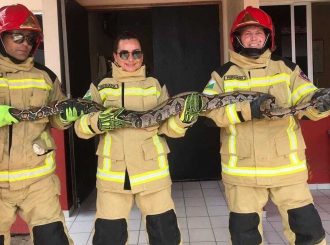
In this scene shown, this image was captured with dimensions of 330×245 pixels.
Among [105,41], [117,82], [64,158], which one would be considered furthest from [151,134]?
[105,41]

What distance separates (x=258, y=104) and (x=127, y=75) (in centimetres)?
99

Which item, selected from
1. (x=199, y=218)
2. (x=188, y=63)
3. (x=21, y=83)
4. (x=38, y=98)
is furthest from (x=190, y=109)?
(x=188, y=63)

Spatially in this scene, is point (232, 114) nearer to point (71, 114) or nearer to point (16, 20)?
point (71, 114)

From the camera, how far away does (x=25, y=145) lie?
316cm

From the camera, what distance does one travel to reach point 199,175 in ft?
23.2

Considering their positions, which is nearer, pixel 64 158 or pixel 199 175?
pixel 64 158

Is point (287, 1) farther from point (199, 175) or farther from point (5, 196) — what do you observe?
point (5, 196)

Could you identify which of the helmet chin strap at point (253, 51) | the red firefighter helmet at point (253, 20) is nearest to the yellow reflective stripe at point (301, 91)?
the helmet chin strap at point (253, 51)

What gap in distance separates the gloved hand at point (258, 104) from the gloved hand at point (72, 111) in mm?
1250

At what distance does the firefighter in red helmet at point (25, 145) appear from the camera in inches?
123

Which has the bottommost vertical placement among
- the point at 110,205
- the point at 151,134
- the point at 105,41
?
the point at 110,205

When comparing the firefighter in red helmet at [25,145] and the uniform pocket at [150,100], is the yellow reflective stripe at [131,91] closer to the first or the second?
the uniform pocket at [150,100]

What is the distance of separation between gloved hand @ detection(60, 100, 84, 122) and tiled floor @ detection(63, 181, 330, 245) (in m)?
1.90

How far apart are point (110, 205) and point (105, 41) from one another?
19.0 ft
